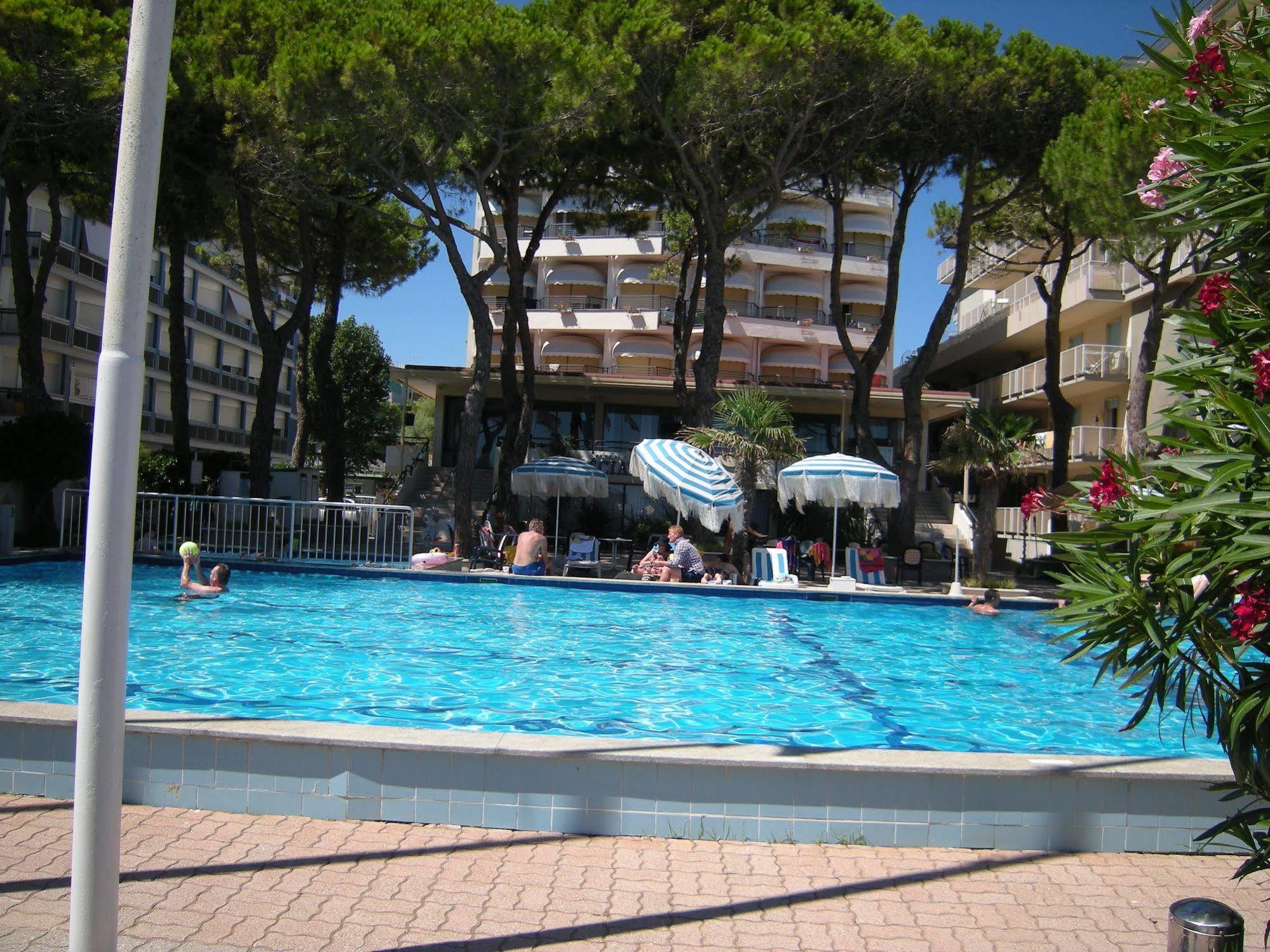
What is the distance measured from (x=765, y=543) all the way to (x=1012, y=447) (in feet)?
17.9

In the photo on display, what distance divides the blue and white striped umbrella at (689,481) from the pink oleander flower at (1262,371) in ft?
42.5

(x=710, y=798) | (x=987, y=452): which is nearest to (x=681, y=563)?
(x=987, y=452)

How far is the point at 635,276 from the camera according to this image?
1752 inches

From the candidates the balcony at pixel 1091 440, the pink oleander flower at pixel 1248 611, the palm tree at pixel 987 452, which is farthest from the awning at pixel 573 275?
the pink oleander flower at pixel 1248 611

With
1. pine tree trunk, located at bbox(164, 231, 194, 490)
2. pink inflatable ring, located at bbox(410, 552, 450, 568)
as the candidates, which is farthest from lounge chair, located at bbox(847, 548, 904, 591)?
pine tree trunk, located at bbox(164, 231, 194, 490)

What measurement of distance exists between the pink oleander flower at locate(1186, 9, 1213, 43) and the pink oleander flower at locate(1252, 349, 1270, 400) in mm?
1160

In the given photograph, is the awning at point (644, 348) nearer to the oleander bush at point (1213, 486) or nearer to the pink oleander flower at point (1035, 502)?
the pink oleander flower at point (1035, 502)

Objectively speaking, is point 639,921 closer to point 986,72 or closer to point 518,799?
point 518,799

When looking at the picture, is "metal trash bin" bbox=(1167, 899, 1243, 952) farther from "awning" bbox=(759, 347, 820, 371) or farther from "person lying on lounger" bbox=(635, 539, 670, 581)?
"awning" bbox=(759, 347, 820, 371)

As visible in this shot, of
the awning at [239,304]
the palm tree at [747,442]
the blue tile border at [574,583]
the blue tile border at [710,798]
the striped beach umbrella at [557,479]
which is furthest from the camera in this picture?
the awning at [239,304]

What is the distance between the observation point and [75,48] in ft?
56.7

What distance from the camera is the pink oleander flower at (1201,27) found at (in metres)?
3.15

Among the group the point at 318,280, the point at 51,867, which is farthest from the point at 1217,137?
the point at 318,280

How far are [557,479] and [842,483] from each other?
586 centimetres
